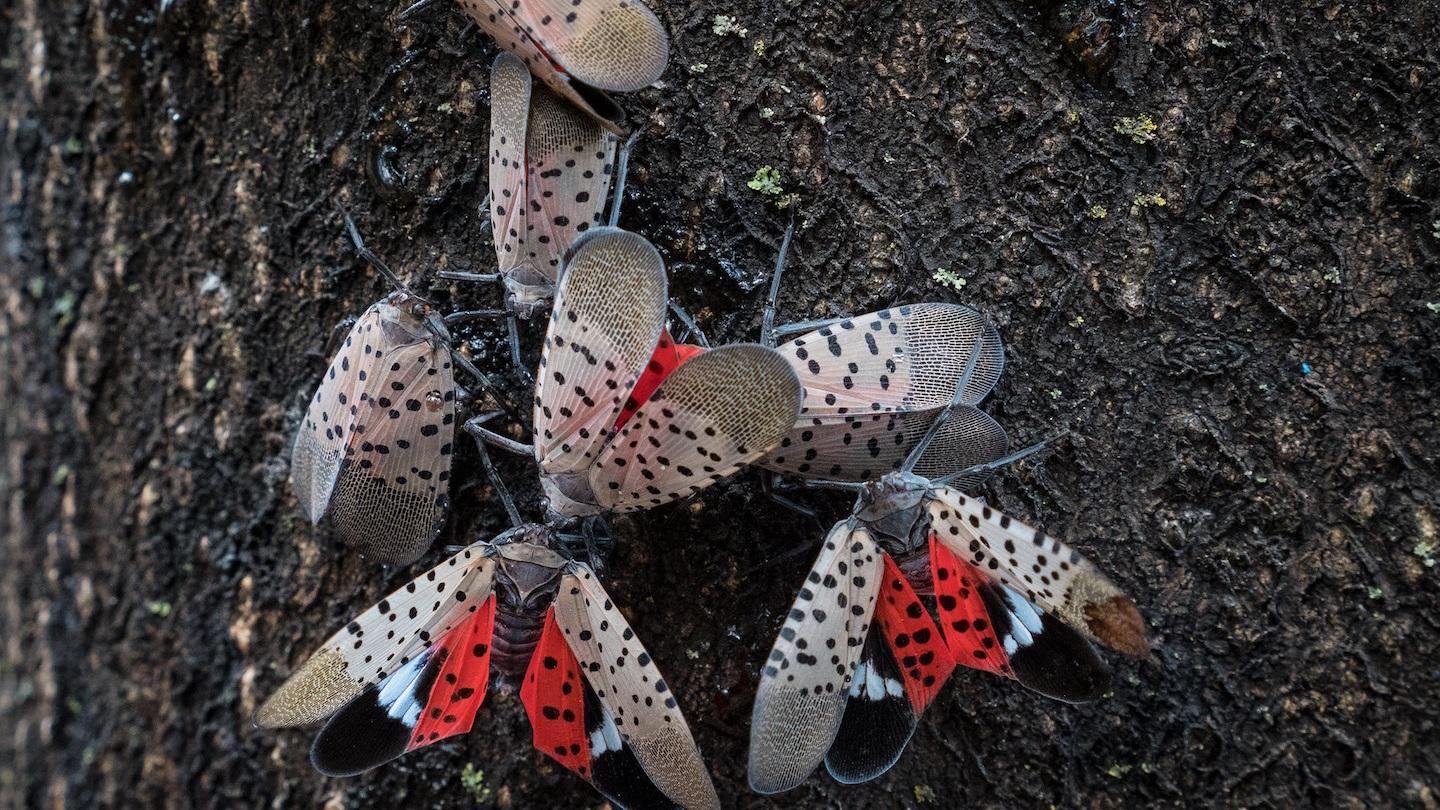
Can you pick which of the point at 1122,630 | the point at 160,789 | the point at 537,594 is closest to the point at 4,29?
the point at 160,789

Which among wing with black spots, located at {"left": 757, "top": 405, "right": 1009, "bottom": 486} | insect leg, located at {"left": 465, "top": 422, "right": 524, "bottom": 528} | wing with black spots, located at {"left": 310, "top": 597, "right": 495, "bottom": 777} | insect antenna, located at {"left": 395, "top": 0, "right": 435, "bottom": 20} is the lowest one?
wing with black spots, located at {"left": 310, "top": 597, "right": 495, "bottom": 777}

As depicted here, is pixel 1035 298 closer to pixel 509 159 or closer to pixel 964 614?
pixel 964 614

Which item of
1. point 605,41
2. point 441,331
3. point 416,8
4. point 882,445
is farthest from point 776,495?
point 416,8

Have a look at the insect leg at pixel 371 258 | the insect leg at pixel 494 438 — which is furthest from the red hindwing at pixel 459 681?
the insect leg at pixel 371 258

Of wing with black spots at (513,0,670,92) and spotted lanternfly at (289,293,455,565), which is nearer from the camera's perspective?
wing with black spots at (513,0,670,92)

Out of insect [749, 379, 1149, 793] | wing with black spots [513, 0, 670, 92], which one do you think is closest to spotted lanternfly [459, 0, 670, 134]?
wing with black spots [513, 0, 670, 92]

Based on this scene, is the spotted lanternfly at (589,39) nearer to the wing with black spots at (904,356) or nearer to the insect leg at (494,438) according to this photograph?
the wing with black spots at (904,356)

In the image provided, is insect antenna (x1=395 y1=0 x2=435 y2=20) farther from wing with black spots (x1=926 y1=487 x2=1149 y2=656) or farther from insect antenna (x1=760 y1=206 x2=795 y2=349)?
wing with black spots (x1=926 y1=487 x2=1149 y2=656)
